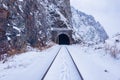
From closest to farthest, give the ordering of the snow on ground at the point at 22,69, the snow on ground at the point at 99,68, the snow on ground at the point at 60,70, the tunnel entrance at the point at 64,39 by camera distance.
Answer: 1. the snow on ground at the point at 60,70
2. the snow on ground at the point at 99,68
3. the snow on ground at the point at 22,69
4. the tunnel entrance at the point at 64,39

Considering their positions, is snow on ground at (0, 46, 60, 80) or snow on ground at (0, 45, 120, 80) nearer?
snow on ground at (0, 45, 120, 80)

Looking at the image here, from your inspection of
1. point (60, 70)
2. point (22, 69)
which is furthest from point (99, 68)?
point (22, 69)

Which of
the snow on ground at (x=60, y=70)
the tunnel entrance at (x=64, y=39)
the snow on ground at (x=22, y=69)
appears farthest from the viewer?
the tunnel entrance at (x=64, y=39)

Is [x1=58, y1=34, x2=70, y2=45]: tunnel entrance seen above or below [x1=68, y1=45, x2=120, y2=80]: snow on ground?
above

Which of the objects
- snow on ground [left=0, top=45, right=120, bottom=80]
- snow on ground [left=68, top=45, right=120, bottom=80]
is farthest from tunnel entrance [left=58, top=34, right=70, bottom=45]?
snow on ground [left=0, top=45, right=120, bottom=80]

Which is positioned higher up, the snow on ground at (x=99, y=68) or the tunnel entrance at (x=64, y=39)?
the tunnel entrance at (x=64, y=39)

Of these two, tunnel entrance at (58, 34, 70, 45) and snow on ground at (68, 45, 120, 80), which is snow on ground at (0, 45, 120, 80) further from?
tunnel entrance at (58, 34, 70, 45)

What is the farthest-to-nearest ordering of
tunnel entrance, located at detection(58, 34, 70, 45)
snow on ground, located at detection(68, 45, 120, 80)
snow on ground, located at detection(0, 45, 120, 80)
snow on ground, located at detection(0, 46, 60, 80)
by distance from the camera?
tunnel entrance, located at detection(58, 34, 70, 45) < snow on ground, located at detection(0, 46, 60, 80) < snow on ground, located at detection(68, 45, 120, 80) < snow on ground, located at detection(0, 45, 120, 80)

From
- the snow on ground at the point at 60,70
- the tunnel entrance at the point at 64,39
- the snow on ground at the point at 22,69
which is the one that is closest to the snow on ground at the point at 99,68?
the snow on ground at the point at 60,70

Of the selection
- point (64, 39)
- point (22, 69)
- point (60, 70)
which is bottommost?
point (22, 69)

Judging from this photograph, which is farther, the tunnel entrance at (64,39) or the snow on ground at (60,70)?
the tunnel entrance at (64,39)

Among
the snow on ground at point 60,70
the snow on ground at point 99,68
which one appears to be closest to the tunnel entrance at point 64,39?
the snow on ground at point 99,68

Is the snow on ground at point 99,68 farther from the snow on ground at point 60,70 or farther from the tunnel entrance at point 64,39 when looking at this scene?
the tunnel entrance at point 64,39

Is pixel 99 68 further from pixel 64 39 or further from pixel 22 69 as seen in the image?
pixel 64 39
